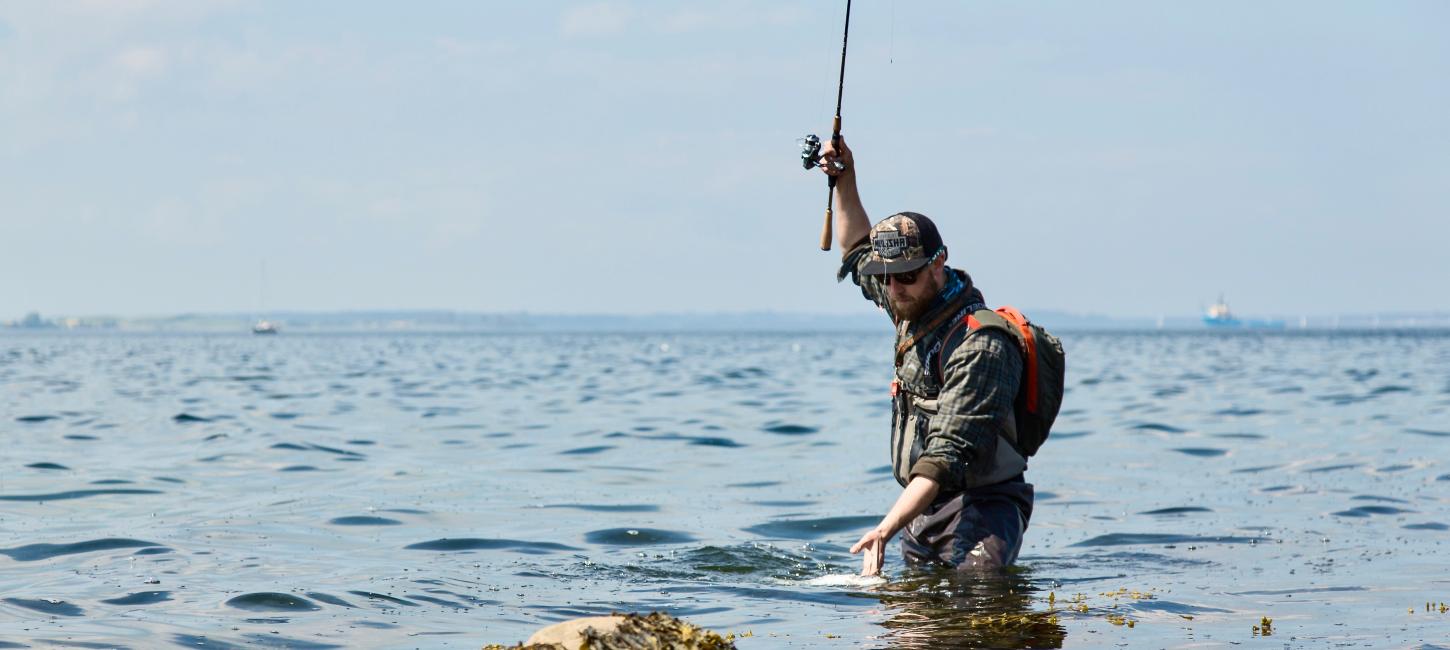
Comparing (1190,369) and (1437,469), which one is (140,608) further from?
(1190,369)

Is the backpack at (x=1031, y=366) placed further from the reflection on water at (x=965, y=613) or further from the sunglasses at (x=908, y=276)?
the reflection on water at (x=965, y=613)

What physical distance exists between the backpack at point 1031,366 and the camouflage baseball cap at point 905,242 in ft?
1.38

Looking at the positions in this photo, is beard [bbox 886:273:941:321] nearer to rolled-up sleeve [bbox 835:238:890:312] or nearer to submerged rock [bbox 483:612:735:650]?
rolled-up sleeve [bbox 835:238:890:312]

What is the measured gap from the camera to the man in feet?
23.9

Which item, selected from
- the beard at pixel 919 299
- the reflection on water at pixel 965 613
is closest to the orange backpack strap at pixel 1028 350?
the beard at pixel 919 299

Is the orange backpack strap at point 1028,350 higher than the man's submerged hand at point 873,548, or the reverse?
the orange backpack strap at point 1028,350

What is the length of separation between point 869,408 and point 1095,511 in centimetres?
1602

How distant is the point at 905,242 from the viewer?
739cm

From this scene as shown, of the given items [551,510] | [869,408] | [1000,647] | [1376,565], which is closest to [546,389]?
[869,408]

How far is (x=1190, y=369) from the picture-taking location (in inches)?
2051

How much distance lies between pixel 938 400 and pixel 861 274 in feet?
2.89

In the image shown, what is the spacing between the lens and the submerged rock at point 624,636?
5188 millimetres

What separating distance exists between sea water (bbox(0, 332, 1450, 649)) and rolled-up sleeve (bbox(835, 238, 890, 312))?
1.62 metres

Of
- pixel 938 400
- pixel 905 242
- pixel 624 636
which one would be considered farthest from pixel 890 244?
pixel 624 636
